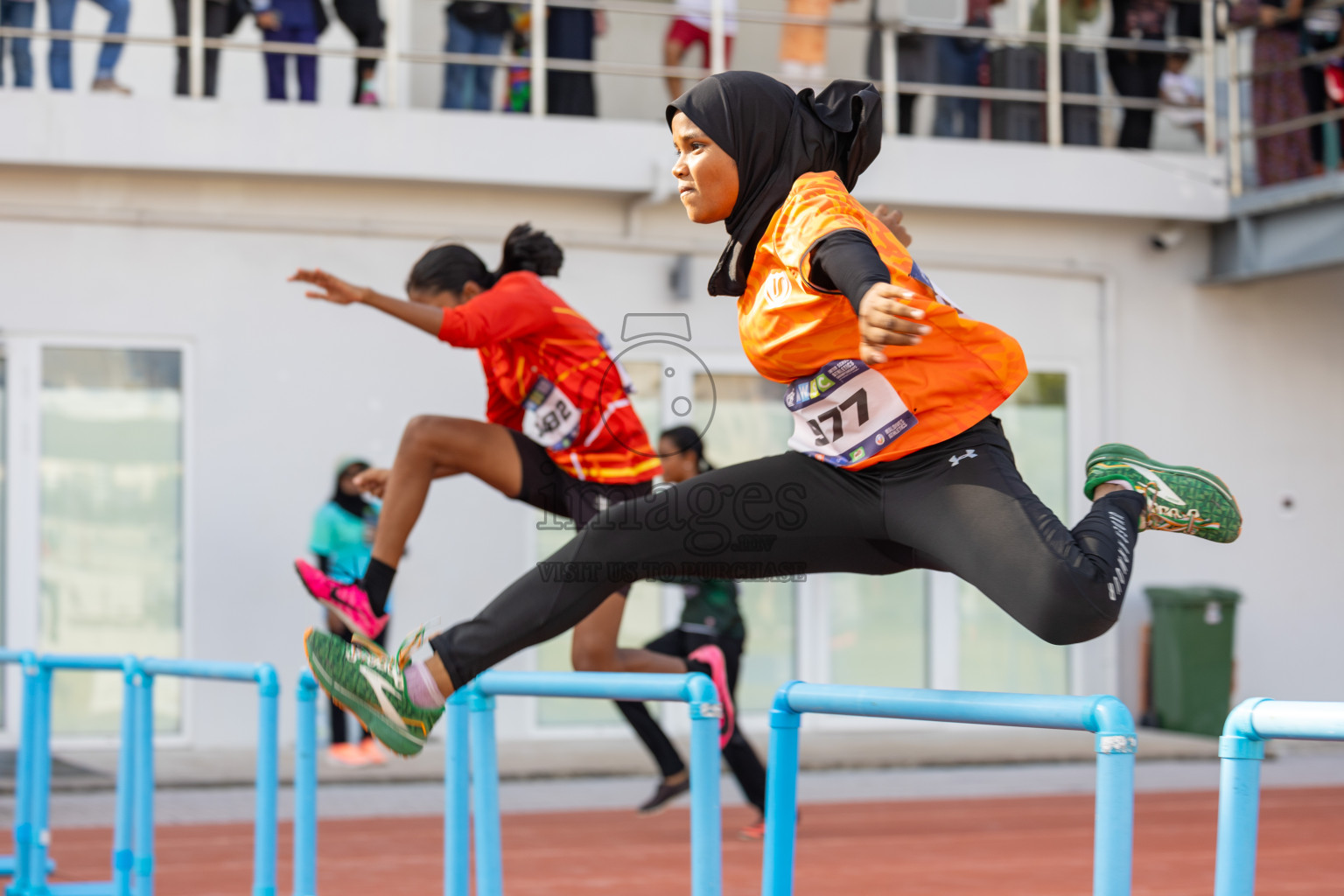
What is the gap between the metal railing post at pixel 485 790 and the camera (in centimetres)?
399

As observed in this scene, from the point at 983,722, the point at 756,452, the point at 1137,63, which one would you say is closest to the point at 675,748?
the point at 756,452

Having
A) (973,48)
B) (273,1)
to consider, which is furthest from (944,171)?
(273,1)

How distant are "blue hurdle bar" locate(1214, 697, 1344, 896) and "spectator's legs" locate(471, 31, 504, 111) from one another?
962cm

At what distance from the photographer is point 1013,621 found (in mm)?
12242

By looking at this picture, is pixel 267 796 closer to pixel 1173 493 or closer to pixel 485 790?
pixel 485 790

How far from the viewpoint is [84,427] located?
1051cm

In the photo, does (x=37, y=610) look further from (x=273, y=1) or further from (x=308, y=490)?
(x=273, y=1)

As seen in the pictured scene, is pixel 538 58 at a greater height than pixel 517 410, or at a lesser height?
greater

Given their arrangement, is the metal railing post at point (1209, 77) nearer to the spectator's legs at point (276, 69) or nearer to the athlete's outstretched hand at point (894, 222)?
the spectator's legs at point (276, 69)

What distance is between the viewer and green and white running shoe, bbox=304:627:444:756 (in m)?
3.28

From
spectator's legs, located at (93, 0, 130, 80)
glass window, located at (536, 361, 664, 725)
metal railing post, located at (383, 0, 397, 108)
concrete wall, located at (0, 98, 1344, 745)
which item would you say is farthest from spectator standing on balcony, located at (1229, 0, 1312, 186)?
spectator's legs, located at (93, 0, 130, 80)

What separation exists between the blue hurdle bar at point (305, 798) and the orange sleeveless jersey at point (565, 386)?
3.73ft

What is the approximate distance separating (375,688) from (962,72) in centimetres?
976

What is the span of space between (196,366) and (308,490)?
3.69 feet
